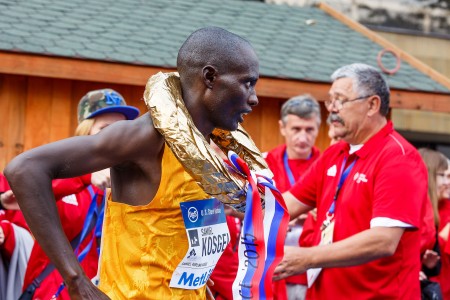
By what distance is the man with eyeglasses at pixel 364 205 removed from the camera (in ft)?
17.1

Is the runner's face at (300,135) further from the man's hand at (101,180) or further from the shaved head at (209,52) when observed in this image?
the shaved head at (209,52)

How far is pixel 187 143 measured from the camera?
3.34 m

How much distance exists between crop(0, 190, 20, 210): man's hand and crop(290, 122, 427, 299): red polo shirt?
2.07 metres

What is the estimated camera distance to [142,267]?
3.46m

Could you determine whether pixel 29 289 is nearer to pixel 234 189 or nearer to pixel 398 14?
pixel 234 189

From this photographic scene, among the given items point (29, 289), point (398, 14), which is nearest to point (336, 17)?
point (398, 14)

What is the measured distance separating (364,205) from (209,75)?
2.18 metres

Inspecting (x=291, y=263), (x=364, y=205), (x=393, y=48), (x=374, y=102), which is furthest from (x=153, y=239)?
(x=393, y=48)

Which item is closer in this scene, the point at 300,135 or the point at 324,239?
the point at 324,239

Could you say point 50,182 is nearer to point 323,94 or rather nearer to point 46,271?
Result: point 46,271

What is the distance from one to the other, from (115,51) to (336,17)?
4.32 meters

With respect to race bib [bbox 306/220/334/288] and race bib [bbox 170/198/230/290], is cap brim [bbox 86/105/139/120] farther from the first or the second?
race bib [bbox 170/198/230/290]

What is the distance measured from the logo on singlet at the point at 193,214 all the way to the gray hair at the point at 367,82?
2.45m

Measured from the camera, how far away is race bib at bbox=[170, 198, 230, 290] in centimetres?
350
